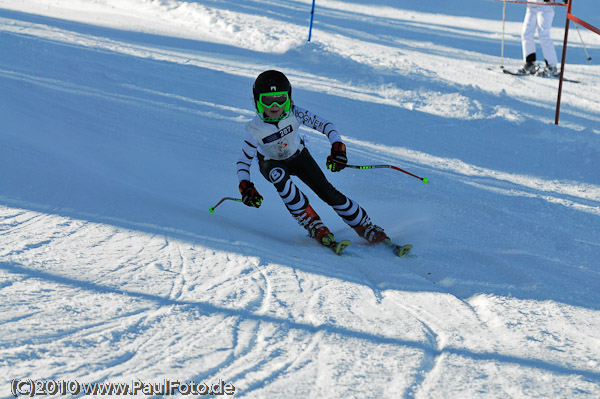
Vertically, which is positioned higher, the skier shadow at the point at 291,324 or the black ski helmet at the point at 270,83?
the black ski helmet at the point at 270,83

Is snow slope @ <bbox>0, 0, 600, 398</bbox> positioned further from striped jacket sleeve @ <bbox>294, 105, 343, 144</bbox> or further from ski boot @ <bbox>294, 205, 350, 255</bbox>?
striped jacket sleeve @ <bbox>294, 105, 343, 144</bbox>

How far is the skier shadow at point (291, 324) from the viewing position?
2984mm

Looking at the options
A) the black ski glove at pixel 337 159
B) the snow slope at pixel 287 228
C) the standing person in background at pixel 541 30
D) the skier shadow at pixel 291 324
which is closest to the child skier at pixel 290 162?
the black ski glove at pixel 337 159

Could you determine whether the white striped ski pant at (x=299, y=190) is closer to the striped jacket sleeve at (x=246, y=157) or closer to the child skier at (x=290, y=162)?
the child skier at (x=290, y=162)

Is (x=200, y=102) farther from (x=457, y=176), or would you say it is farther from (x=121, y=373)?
(x=121, y=373)

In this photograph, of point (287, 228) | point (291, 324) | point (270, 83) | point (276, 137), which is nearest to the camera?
point (291, 324)

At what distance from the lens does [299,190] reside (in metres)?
4.97

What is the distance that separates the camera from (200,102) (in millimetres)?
8445

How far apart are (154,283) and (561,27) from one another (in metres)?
16.3

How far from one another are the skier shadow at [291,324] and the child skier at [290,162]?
1.38 m

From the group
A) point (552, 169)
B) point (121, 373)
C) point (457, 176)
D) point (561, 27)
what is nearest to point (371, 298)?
point (121, 373)

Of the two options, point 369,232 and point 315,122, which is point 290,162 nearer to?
point 315,122

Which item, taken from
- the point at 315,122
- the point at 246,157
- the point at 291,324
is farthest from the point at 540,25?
the point at 291,324

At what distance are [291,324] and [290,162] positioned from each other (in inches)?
75.1
